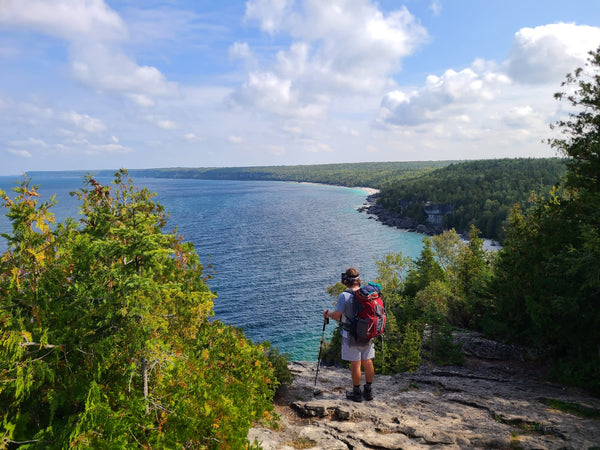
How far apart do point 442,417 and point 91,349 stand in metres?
7.81

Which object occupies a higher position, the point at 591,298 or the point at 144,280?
the point at 144,280

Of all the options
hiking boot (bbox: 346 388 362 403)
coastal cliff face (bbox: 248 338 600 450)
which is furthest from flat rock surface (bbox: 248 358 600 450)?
hiking boot (bbox: 346 388 362 403)

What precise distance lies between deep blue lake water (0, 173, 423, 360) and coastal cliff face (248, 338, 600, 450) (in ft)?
69.1

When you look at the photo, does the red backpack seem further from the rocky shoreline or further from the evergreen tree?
the rocky shoreline

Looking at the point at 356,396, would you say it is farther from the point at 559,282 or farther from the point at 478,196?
the point at 478,196

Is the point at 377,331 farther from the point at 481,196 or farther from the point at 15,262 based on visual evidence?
the point at 481,196

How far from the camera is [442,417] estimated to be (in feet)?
27.8

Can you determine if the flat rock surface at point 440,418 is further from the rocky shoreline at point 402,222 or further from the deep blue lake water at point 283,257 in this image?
the rocky shoreline at point 402,222

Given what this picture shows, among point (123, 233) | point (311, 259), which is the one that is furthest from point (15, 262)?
point (311, 259)

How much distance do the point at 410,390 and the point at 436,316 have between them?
5.82 meters

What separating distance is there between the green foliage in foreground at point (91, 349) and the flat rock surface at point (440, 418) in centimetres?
226

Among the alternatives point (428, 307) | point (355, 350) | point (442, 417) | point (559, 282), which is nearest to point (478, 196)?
point (428, 307)

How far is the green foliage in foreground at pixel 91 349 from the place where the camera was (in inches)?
183

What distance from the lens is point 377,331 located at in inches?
320
